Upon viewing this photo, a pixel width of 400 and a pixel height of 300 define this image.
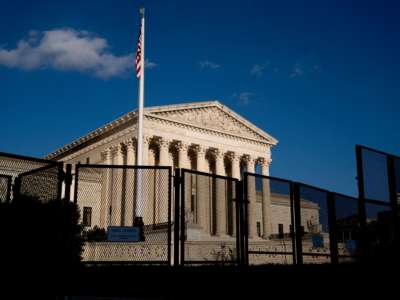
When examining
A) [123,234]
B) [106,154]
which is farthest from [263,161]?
[123,234]

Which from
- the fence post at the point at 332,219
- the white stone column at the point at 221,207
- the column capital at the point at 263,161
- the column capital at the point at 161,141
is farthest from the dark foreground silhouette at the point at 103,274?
the column capital at the point at 263,161

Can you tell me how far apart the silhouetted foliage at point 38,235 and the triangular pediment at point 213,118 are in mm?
47364

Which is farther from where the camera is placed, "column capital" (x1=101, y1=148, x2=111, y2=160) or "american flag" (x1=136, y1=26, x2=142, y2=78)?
"column capital" (x1=101, y1=148, x2=111, y2=160)

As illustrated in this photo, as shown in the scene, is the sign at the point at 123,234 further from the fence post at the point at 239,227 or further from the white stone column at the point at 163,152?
the white stone column at the point at 163,152

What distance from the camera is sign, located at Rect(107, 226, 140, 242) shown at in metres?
11.0

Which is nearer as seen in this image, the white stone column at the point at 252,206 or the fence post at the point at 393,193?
the fence post at the point at 393,193

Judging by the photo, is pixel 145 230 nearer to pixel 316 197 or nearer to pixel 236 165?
pixel 316 197

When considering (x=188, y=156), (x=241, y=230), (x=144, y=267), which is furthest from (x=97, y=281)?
(x=188, y=156)

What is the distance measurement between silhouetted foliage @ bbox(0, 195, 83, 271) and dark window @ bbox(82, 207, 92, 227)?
0.71 m

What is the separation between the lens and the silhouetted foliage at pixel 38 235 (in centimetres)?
890

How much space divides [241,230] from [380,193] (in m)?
→ 4.02

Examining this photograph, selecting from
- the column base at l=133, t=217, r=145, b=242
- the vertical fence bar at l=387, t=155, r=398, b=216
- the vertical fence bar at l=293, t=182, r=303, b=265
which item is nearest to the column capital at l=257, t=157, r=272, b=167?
the vertical fence bar at l=293, t=182, r=303, b=265

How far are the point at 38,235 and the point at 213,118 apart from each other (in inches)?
2247

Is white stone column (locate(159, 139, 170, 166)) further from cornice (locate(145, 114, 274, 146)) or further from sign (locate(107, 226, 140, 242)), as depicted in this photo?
sign (locate(107, 226, 140, 242))
